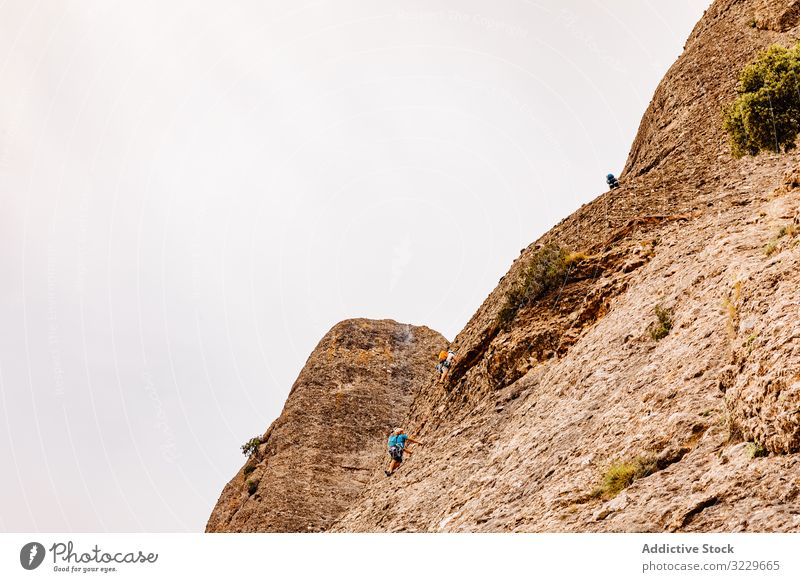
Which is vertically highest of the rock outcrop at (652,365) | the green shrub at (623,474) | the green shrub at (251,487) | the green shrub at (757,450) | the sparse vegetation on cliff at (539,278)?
the green shrub at (251,487)

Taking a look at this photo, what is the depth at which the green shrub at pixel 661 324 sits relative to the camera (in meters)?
16.9

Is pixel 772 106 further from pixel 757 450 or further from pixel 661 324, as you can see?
pixel 757 450

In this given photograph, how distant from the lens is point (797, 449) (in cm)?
842

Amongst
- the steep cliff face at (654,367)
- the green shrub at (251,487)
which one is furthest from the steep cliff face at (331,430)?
the steep cliff face at (654,367)

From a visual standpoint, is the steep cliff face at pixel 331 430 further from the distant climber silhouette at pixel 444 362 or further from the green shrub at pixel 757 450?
the green shrub at pixel 757 450

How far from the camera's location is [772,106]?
77.3ft

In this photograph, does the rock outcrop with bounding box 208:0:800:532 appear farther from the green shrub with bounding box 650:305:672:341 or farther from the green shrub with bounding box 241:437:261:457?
the green shrub with bounding box 241:437:261:457

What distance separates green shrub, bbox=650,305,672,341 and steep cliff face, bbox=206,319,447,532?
1011 inches

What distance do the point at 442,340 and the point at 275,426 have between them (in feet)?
48.2

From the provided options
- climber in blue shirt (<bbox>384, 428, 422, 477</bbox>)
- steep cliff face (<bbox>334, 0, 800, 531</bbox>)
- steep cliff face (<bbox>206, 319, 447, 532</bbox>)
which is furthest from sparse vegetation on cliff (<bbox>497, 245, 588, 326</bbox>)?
steep cliff face (<bbox>206, 319, 447, 532</bbox>)

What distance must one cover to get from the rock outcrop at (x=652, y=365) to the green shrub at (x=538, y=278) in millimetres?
137

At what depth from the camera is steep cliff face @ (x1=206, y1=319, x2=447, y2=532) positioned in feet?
131

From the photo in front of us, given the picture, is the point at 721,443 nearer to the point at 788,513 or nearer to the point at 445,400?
the point at 788,513
